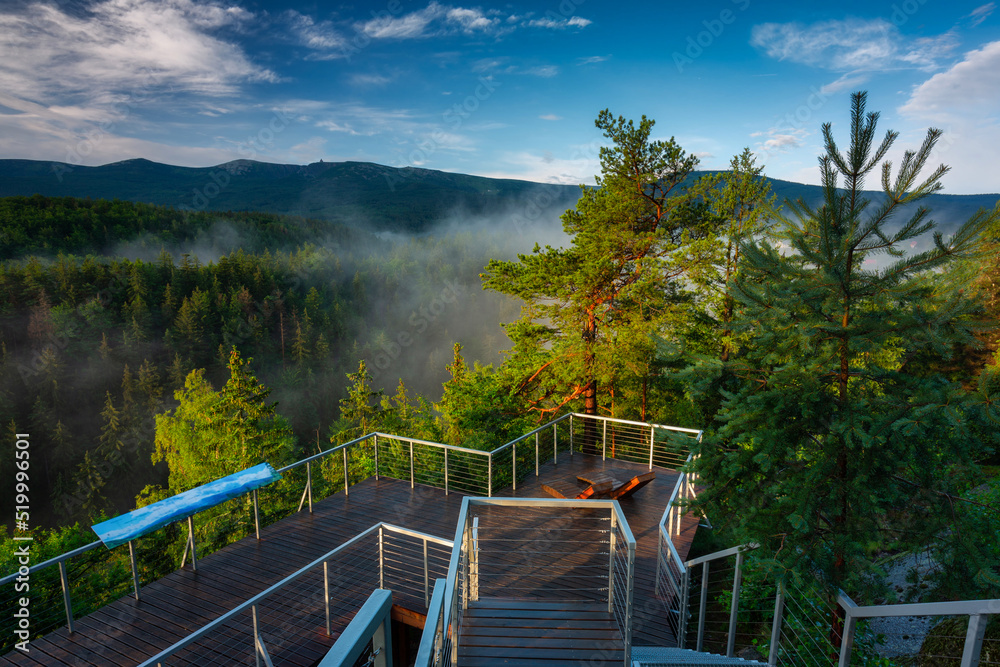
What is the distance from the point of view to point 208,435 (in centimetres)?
2620

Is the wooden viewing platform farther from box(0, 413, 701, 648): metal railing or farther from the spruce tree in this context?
the spruce tree

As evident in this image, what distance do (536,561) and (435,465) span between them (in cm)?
1199

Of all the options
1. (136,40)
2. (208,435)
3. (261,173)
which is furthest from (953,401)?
(261,173)

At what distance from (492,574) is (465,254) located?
123280 millimetres

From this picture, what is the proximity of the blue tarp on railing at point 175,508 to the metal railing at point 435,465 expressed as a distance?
0.70ft

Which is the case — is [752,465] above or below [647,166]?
below

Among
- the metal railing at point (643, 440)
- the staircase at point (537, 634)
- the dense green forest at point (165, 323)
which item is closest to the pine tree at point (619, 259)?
the metal railing at point (643, 440)

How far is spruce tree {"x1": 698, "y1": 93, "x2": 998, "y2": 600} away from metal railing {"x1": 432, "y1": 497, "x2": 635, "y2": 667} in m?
1.23

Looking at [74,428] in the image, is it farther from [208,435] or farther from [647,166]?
[647,166]

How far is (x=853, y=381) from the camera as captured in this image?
13.9 feet

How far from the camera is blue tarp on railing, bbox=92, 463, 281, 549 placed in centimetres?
564

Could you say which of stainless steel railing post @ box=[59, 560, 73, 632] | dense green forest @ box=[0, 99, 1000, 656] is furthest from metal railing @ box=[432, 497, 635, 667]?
stainless steel railing post @ box=[59, 560, 73, 632]

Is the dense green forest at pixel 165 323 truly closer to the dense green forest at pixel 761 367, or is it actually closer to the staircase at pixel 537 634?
the dense green forest at pixel 761 367

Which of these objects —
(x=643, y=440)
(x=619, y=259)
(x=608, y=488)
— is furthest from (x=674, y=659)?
(x=619, y=259)
